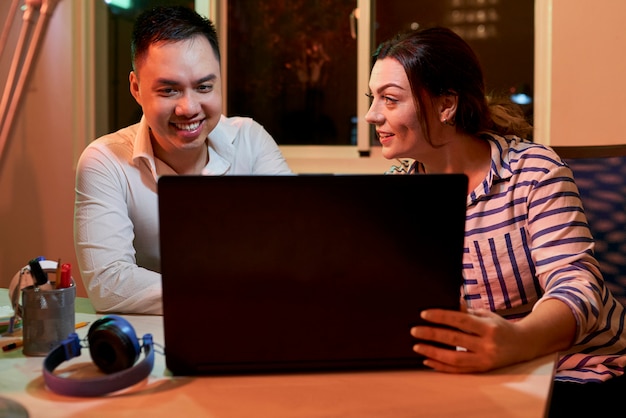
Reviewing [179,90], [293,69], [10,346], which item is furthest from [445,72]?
[293,69]

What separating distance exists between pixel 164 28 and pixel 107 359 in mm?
941

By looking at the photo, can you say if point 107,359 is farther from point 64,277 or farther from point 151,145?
point 151,145

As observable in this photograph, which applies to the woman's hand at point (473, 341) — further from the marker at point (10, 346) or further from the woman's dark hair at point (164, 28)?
the woman's dark hair at point (164, 28)

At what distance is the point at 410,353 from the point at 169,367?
307 mm

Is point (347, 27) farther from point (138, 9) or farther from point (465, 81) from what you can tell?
point (465, 81)

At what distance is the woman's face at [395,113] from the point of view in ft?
4.68

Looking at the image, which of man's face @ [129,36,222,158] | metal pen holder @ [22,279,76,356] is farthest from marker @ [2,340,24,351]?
man's face @ [129,36,222,158]

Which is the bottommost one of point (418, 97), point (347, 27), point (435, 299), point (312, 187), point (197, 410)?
point (197, 410)

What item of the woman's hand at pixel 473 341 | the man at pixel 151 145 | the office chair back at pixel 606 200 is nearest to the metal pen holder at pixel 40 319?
the man at pixel 151 145

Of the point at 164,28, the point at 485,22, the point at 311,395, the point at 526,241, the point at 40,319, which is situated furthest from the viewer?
the point at 485,22

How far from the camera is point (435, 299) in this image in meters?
0.86

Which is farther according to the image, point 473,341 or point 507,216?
point 507,216

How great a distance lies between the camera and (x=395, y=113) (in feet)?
4.68

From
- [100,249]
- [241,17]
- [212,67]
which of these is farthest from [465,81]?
[241,17]
